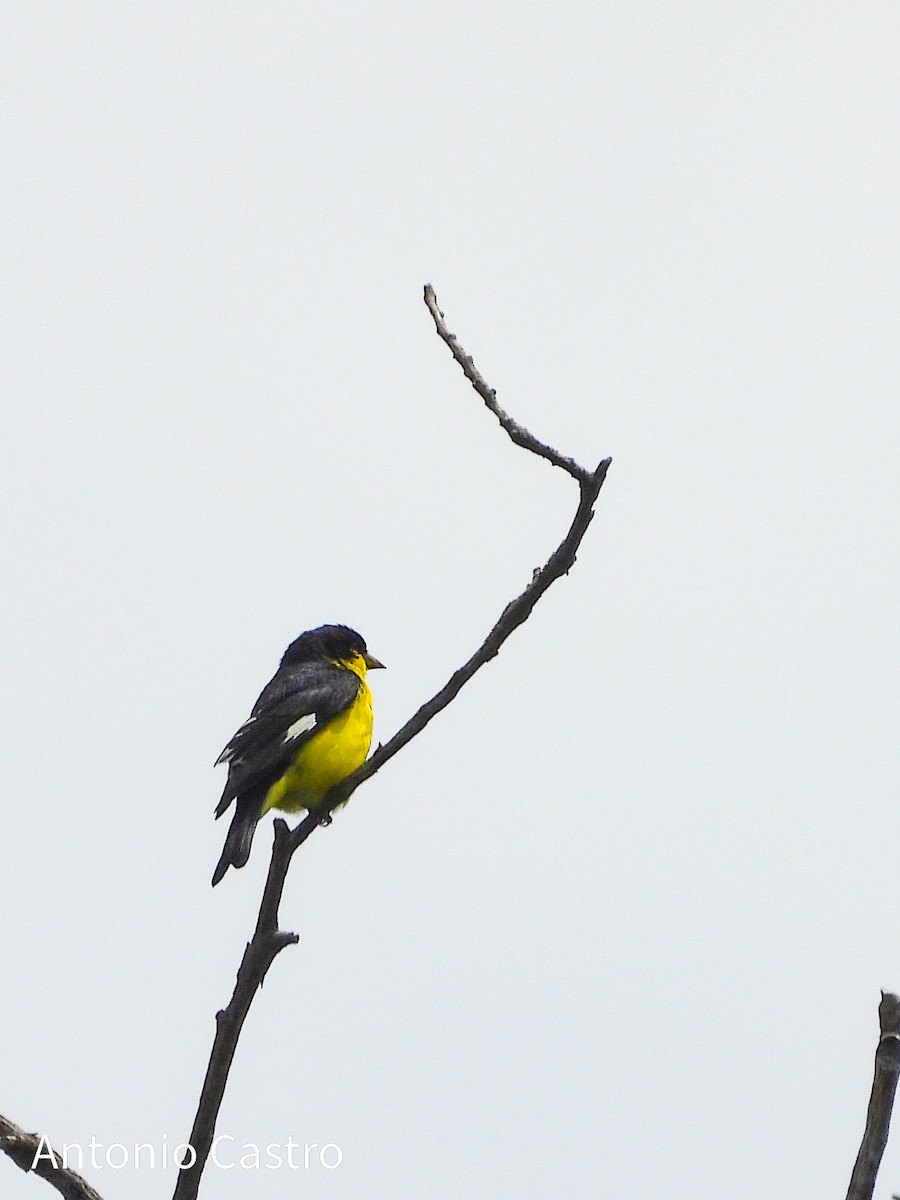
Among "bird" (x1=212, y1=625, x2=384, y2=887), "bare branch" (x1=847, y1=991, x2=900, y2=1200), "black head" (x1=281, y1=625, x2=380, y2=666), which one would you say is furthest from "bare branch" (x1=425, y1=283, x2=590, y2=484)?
"black head" (x1=281, y1=625, x2=380, y2=666)

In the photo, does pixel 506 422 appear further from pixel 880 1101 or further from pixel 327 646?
pixel 327 646

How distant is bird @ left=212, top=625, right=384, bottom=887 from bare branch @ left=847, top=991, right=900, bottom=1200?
5.12 metres

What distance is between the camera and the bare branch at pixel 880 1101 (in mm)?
2783

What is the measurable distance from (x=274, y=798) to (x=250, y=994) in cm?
418

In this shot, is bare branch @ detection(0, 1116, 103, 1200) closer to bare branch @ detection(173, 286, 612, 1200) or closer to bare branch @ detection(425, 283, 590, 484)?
bare branch @ detection(173, 286, 612, 1200)

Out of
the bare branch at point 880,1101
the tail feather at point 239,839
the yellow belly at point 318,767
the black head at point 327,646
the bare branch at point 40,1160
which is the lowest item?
the bare branch at point 40,1160

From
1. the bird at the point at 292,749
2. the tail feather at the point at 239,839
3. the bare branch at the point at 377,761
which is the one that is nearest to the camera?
the bare branch at the point at 377,761

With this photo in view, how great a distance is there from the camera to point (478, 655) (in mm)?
4457

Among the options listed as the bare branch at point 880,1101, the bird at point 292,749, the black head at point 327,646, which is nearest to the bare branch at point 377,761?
the bare branch at point 880,1101

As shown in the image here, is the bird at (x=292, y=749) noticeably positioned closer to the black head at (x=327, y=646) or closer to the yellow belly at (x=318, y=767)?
the yellow belly at (x=318, y=767)

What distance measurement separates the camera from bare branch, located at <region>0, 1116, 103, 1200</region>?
360 cm

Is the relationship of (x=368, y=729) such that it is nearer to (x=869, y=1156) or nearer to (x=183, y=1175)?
(x=183, y=1175)

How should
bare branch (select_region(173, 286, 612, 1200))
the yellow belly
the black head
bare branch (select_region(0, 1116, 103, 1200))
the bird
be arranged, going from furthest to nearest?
the black head < the yellow belly < the bird < bare branch (select_region(173, 286, 612, 1200)) < bare branch (select_region(0, 1116, 103, 1200))

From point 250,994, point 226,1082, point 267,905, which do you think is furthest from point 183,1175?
point 267,905
